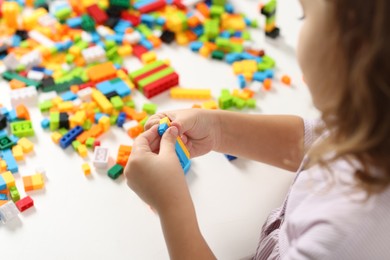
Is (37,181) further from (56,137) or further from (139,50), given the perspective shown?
(139,50)

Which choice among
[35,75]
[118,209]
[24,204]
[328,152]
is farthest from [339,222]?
[35,75]

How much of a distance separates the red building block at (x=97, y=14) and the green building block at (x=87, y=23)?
0.04 feet

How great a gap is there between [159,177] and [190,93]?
0.41 meters

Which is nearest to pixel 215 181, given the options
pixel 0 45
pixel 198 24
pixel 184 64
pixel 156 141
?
pixel 156 141

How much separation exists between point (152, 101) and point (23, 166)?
27 cm

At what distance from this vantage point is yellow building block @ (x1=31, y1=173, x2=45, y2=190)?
84cm

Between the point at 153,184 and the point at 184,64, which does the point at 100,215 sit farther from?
the point at 184,64

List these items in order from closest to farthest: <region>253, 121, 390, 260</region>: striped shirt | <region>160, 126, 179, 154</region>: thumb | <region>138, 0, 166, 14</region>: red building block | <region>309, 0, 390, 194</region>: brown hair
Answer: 1. <region>309, 0, 390, 194</region>: brown hair
2. <region>253, 121, 390, 260</region>: striped shirt
3. <region>160, 126, 179, 154</region>: thumb
4. <region>138, 0, 166, 14</region>: red building block

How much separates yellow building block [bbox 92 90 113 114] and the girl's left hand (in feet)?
1.06

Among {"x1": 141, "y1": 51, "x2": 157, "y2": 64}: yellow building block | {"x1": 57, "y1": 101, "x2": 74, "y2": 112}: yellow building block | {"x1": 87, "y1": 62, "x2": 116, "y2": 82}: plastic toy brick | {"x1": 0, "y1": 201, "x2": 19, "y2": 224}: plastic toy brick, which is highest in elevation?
{"x1": 141, "y1": 51, "x2": 157, "y2": 64}: yellow building block

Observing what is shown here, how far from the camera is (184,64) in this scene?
1.08 meters

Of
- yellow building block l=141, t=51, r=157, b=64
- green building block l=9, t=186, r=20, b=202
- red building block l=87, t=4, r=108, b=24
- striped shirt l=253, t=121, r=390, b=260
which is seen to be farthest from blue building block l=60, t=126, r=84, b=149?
striped shirt l=253, t=121, r=390, b=260

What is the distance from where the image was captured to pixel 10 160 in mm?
874

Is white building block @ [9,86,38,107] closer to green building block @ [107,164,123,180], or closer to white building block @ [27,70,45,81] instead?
white building block @ [27,70,45,81]
